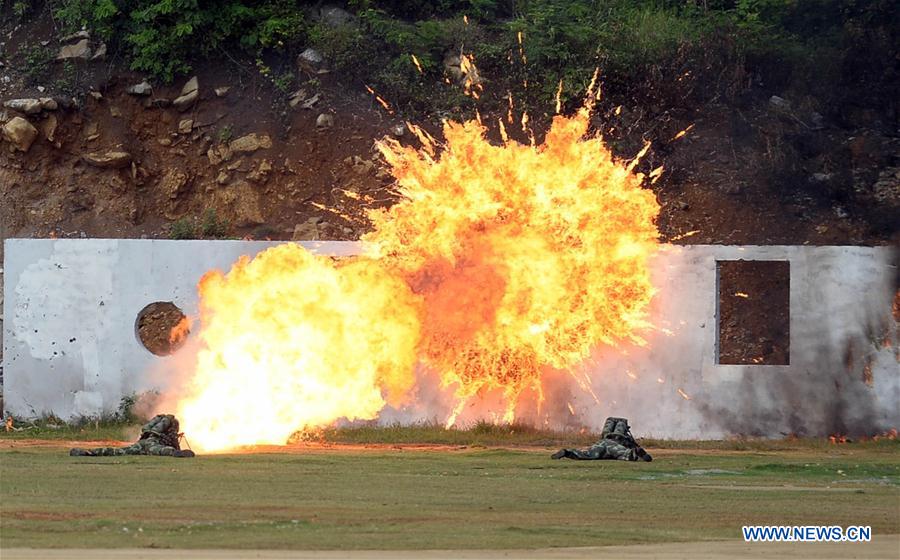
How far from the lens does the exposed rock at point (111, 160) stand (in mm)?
31156

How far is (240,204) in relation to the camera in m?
30.7

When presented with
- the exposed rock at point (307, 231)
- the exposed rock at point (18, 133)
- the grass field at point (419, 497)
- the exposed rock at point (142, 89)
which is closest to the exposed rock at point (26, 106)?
the exposed rock at point (18, 133)

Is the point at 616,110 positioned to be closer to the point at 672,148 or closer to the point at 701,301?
the point at 672,148

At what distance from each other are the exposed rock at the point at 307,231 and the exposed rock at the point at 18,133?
6.11 meters

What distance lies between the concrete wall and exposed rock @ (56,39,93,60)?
988cm

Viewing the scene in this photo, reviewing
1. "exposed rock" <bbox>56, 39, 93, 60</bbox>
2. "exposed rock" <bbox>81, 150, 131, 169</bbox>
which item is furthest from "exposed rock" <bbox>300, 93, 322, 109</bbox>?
"exposed rock" <bbox>56, 39, 93, 60</bbox>

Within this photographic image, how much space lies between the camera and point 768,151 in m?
32.0

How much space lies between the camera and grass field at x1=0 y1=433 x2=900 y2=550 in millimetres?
12578

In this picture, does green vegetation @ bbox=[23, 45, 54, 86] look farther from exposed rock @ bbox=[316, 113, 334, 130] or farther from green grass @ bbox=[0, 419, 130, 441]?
green grass @ bbox=[0, 419, 130, 441]

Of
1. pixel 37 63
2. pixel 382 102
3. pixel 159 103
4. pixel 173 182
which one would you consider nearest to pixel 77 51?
pixel 37 63

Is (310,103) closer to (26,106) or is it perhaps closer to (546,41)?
(546,41)

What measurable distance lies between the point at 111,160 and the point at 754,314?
13.6 m

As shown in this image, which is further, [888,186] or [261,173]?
[888,186]

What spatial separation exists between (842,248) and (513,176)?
5322 millimetres
